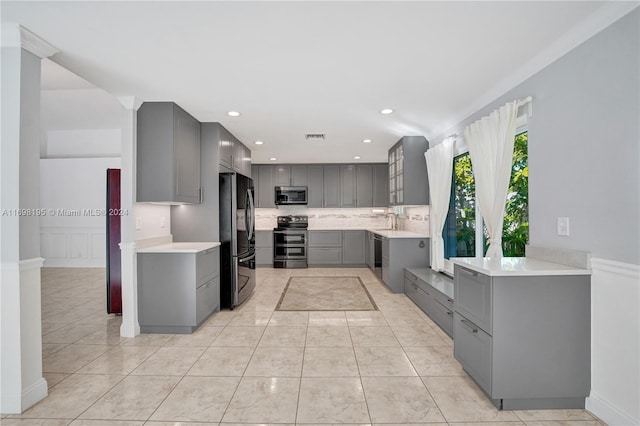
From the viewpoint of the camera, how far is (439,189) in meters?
4.18

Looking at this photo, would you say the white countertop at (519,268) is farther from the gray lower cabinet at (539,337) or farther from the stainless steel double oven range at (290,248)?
the stainless steel double oven range at (290,248)

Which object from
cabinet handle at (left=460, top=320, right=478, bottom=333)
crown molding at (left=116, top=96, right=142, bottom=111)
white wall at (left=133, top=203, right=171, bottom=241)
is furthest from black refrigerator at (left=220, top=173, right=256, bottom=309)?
cabinet handle at (left=460, top=320, right=478, bottom=333)

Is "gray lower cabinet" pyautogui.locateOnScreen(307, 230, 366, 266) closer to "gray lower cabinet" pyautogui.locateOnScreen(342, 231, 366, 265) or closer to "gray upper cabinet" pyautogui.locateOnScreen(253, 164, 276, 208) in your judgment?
"gray lower cabinet" pyautogui.locateOnScreen(342, 231, 366, 265)

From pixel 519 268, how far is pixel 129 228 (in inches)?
132

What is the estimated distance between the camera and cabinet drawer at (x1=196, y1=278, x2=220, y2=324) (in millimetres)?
3316

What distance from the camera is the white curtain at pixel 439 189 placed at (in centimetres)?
400

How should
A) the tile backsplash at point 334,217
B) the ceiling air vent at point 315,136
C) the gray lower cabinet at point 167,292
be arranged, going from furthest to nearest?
the tile backsplash at point 334,217 < the ceiling air vent at point 315,136 < the gray lower cabinet at point 167,292

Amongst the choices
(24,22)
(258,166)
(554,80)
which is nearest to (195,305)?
(24,22)

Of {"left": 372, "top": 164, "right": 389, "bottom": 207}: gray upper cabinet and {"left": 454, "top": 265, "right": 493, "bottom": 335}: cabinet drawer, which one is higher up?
{"left": 372, "top": 164, "right": 389, "bottom": 207}: gray upper cabinet

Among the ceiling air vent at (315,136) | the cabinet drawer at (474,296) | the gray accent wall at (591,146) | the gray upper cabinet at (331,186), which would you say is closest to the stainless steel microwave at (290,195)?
the gray upper cabinet at (331,186)

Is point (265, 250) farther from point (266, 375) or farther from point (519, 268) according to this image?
point (519, 268)

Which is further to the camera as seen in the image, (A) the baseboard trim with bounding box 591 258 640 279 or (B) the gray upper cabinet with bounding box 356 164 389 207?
(B) the gray upper cabinet with bounding box 356 164 389 207

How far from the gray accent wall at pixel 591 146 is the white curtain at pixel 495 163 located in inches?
6.2

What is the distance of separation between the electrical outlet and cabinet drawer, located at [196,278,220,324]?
10.4 feet
